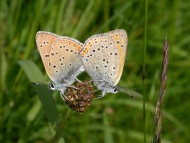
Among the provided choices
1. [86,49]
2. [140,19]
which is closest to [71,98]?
[86,49]

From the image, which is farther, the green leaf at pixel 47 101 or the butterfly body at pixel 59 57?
the green leaf at pixel 47 101

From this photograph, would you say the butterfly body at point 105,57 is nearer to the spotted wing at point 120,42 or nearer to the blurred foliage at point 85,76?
the spotted wing at point 120,42

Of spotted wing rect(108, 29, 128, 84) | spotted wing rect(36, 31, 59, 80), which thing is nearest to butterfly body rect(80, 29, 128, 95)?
spotted wing rect(108, 29, 128, 84)

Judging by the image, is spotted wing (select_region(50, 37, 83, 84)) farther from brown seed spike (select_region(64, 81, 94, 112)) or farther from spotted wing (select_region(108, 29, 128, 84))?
brown seed spike (select_region(64, 81, 94, 112))

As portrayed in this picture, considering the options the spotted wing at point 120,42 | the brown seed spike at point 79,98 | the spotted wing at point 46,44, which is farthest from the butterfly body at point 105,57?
the brown seed spike at point 79,98

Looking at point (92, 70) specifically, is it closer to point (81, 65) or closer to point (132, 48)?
point (81, 65)
